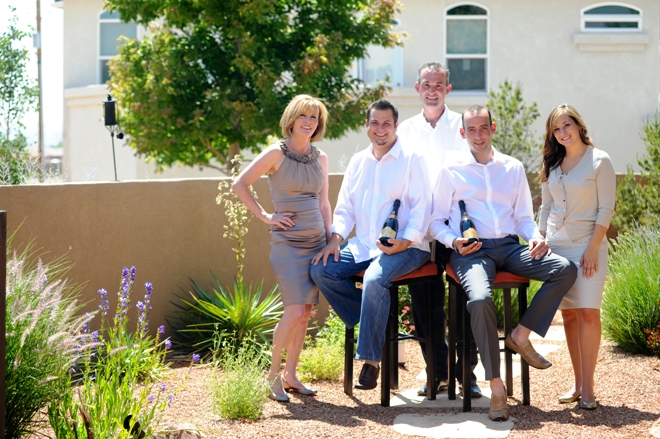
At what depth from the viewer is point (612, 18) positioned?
15875 mm

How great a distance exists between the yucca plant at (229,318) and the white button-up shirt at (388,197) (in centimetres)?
147

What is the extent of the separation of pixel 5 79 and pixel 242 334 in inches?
470

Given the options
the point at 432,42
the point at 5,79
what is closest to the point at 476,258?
the point at 432,42

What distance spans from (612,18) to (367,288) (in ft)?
41.8

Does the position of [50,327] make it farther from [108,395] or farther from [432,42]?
[432,42]

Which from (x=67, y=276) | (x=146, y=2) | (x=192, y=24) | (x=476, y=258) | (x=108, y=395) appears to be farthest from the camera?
(x=192, y=24)

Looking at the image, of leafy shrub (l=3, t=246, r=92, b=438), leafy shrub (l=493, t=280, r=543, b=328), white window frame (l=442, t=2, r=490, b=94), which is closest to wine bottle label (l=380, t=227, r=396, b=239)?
leafy shrub (l=3, t=246, r=92, b=438)

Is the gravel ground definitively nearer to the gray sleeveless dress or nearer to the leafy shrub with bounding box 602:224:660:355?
the leafy shrub with bounding box 602:224:660:355

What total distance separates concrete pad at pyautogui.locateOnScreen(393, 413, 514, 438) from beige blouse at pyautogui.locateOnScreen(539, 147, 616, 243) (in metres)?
1.24

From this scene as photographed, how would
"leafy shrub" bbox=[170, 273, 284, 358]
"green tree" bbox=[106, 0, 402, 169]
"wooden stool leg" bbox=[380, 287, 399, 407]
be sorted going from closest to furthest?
"wooden stool leg" bbox=[380, 287, 399, 407]
"leafy shrub" bbox=[170, 273, 284, 358]
"green tree" bbox=[106, 0, 402, 169]

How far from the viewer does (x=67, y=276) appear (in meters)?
6.42

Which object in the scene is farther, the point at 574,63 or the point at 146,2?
the point at 574,63

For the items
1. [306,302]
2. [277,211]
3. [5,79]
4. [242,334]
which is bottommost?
[242,334]

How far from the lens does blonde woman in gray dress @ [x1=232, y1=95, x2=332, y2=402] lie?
5344 millimetres
